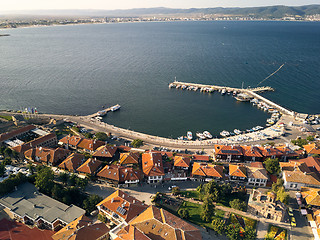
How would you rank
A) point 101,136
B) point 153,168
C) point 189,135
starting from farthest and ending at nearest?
point 189,135 < point 101,136 < point 153,168

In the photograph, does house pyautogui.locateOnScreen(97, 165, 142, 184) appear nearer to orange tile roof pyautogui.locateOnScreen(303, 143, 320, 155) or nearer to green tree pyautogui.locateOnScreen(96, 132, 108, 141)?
green tree pyautogui.locateOnScreen(96, 132, 108, 141)

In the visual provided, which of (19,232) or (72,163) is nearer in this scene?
(19,232)

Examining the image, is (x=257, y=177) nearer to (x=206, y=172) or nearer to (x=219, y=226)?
(x=206, y=172)

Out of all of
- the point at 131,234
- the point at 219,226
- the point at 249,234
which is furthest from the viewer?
the point at 219,226

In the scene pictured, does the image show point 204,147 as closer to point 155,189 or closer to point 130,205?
point 155,189

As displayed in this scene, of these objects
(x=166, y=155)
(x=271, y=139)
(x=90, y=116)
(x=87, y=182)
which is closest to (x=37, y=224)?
(x=87, y=182)

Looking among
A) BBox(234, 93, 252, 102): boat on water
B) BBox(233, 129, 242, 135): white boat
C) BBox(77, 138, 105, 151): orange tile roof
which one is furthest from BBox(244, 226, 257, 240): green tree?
BBox(234, 93, 252, 102): boat on water

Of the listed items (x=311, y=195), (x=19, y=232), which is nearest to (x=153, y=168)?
(x=19, y=232)
